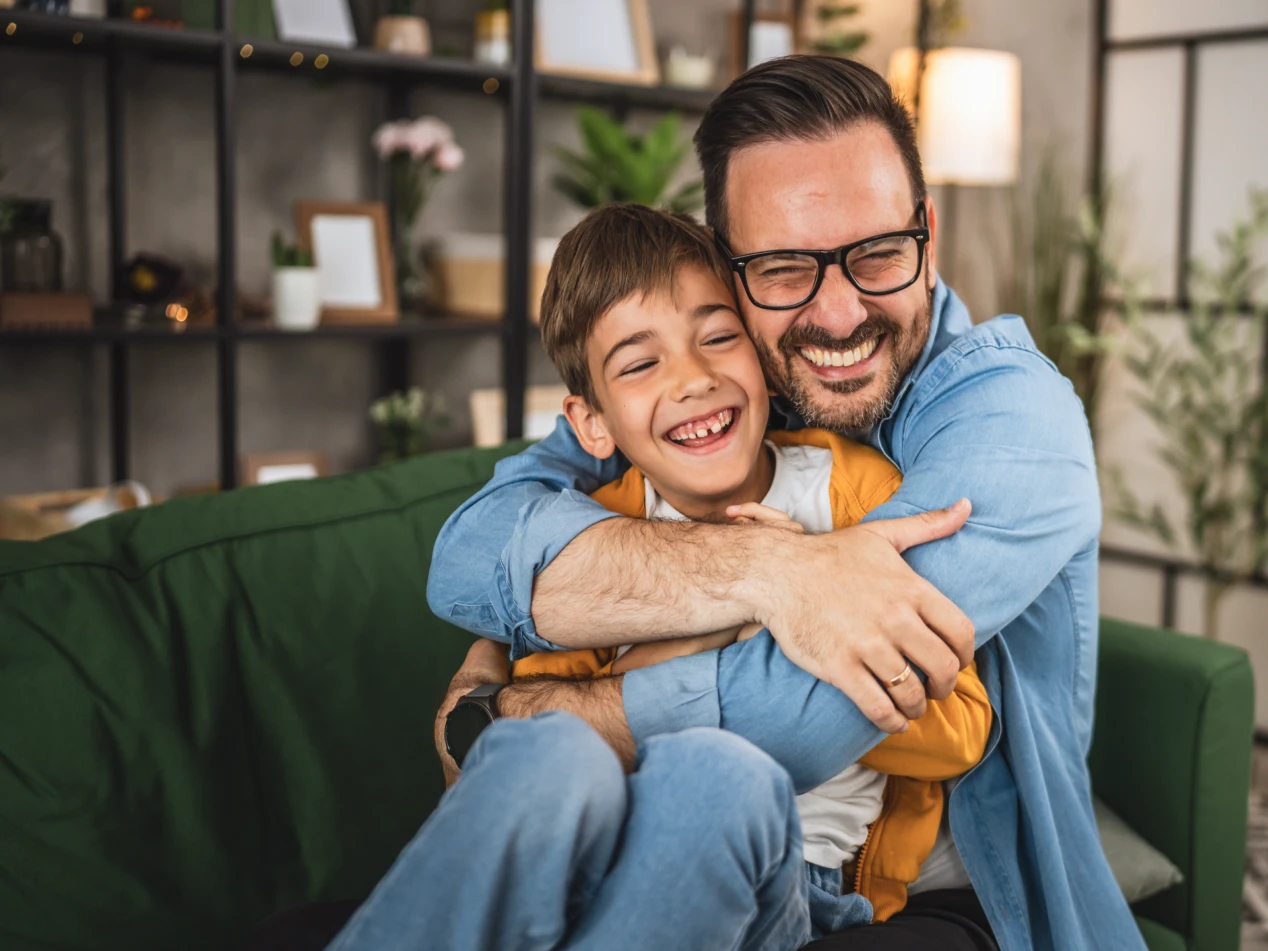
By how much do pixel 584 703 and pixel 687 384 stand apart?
36cm

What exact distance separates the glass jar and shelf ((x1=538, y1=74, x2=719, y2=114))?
113cm

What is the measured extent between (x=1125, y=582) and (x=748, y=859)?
3.17 metres

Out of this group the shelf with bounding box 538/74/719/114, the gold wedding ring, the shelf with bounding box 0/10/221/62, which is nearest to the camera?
the gold wedding ring

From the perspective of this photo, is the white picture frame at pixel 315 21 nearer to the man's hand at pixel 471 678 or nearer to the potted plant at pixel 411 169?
the potted plant at pixel 411 169

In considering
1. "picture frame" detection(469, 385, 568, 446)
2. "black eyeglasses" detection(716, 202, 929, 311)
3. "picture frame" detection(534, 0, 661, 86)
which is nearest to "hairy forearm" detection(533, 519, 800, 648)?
"black eyeglasses" detection(716, 202, 929, 311)

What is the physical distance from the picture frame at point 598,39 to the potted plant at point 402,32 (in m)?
0.33

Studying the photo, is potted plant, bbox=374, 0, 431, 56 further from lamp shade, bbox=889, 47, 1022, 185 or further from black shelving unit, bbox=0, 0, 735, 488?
lamp shade, bbox=889, 47, 1022, 185

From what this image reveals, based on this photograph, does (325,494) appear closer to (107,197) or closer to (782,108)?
(782,108)

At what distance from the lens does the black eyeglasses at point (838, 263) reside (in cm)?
135

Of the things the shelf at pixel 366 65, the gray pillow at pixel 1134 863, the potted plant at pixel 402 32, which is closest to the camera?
the gray pillow at pixel 1134 863

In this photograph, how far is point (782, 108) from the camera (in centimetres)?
138

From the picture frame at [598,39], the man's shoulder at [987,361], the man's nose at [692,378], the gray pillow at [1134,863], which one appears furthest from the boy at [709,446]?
the picture frame at [598,39]

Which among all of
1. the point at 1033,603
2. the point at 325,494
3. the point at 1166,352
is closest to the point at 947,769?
the point at 1033,603

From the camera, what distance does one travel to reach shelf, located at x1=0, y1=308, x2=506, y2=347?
2219 mm
